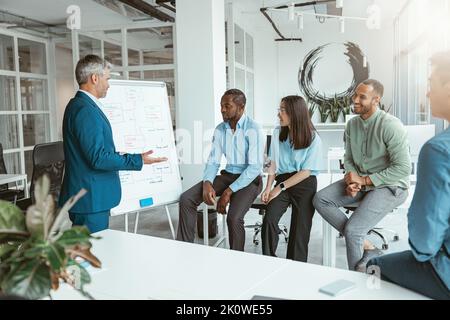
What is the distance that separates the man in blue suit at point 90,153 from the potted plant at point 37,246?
1479 millimetres

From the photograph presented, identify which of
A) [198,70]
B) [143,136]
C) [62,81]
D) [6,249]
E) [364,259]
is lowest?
[364,259]

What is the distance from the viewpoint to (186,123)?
5133 mm

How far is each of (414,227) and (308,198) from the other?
1828 mm

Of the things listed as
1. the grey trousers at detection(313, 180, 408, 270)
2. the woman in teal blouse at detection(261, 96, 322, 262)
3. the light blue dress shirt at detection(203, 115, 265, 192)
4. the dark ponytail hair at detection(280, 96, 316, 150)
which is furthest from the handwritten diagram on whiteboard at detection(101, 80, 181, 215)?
the grey trousers at detection(313, 180, 408, 270)

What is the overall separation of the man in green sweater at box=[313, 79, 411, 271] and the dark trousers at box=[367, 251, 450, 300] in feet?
4.42

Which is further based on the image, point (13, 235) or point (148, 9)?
point (148, 9)

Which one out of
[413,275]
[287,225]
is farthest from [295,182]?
[413,275]

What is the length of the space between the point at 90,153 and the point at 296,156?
1610 mm

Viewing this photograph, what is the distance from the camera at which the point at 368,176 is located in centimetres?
292

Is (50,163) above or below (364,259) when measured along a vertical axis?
above

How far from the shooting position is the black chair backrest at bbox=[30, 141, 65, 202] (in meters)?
3.74

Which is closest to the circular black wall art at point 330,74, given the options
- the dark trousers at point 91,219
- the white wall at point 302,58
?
the white wall at point 302,58

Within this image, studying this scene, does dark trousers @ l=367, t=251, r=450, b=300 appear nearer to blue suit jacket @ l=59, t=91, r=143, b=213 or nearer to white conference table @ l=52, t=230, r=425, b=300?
white conference table @ l=52, t=230, r=425, b=300

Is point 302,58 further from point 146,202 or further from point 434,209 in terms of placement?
point 434,209
